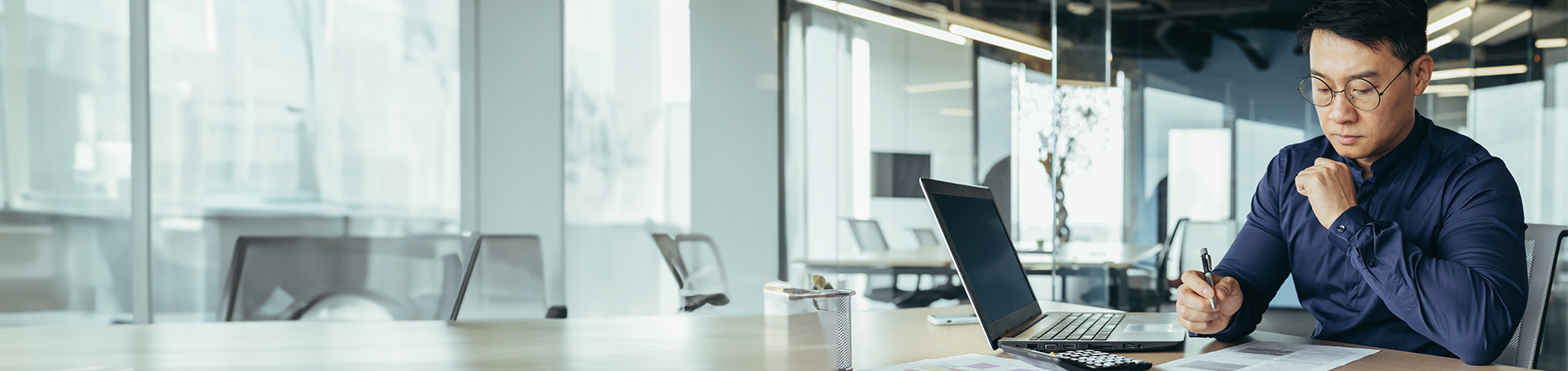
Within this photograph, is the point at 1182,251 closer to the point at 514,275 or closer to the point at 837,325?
the point at 514,275

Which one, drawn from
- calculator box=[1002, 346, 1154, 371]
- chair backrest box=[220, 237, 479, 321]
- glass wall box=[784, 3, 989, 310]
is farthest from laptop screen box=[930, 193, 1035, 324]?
glass wall box=[784, 3, 989, 310]

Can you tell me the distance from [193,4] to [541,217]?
1834 mm

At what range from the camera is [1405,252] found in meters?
1.12

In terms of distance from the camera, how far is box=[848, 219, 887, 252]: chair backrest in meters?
4.88

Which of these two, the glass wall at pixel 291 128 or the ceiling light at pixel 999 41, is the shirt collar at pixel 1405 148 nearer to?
the ceiling light at pixel 999 41

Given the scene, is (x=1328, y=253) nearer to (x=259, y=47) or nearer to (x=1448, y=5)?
(x=1448, y=5)

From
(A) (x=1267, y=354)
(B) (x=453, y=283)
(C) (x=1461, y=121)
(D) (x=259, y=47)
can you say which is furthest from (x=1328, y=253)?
(D) (x=259, y=47)

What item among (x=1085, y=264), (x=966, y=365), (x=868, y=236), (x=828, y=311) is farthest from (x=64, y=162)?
(x=1085, y=264)

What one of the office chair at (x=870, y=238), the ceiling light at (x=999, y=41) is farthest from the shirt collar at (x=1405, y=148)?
the office chair at (x=870, y=238)

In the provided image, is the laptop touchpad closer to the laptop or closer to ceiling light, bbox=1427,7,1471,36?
the laptop

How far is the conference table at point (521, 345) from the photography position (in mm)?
1025

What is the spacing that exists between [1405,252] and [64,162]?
15.0ft

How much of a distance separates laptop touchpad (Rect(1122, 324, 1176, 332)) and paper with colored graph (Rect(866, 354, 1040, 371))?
0.31 metres

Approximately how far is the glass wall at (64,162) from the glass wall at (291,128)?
138mm
